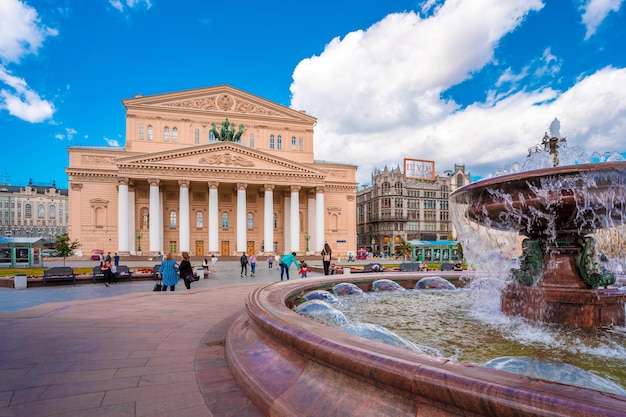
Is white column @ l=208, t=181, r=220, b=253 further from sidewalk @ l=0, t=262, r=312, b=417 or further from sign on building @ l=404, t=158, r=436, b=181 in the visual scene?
sign on building @ l=404, t=158, r=436, b=181

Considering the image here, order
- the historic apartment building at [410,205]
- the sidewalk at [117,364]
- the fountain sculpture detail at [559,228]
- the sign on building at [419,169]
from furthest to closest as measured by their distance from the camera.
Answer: the sign on building at [419,169] → the historic apartment building at [410,205] → the fountain sculpture detail at [559,228] → the sidewalk at [117,364]

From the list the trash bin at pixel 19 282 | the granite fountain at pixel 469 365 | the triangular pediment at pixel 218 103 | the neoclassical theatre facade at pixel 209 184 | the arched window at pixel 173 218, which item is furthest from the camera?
the triangular pediment at pixel 218 103

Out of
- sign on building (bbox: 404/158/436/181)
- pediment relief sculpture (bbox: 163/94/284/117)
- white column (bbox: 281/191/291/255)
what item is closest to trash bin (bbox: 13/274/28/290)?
white column (bbox: 281/191/291/255)

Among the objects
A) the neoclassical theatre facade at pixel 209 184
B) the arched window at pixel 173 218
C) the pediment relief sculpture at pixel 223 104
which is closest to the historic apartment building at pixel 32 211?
the neoclassical theatre facade at pixel 209 184

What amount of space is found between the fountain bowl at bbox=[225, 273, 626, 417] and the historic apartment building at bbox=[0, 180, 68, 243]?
4301 inches

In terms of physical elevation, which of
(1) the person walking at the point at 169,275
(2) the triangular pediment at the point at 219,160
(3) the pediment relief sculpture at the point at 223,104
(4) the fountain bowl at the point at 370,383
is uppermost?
(3) the pediment relief sculpture at the point at 223,104

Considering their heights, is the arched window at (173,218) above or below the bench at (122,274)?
above

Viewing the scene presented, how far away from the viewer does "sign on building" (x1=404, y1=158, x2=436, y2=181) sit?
78750 millimetres

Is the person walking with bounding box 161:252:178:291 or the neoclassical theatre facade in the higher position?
the neoclassical theatre facade

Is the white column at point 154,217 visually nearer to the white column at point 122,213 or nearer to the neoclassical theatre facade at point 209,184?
the neoclassical theatre facade at point 209,184

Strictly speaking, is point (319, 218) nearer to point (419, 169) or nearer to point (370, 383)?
point (419, 169)

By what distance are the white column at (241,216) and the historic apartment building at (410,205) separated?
3863cm

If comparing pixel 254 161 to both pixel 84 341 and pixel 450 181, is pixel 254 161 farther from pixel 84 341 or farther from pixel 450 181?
pixel 450 181

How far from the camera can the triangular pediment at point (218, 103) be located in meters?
48.5
